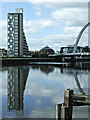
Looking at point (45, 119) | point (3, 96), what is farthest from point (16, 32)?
point (45, 119)

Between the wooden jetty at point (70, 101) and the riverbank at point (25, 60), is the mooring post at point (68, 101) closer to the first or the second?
the wooden jetty at point (70, 101)

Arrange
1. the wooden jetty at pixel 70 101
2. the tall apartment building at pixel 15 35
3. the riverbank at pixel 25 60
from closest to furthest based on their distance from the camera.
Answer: the wooden jetty at pixel 70 101 → the riverbank at pixel 25 60 → the tall apartment building at pixel 15 35

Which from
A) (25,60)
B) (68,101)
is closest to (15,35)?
(25,60)

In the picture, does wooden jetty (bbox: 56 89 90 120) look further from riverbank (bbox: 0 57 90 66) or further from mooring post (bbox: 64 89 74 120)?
riverbank (bbox: 0 57 90 66)

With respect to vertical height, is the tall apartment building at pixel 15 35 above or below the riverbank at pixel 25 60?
above

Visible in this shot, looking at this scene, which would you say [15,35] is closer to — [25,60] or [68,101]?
[25,60]

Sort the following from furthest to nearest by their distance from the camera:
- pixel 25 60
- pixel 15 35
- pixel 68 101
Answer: pixel 15 35
pixel 25 60
pixel 68 101

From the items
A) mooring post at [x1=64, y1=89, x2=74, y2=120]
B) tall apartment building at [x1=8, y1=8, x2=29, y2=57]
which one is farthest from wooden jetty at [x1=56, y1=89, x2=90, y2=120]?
tall apartment building at [x1=8, y1=8, x2=29, y2=57]

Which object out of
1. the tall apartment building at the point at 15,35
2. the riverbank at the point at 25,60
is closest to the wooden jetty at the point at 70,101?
the riverbank at the point at 25,60

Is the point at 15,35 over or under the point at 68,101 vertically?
over

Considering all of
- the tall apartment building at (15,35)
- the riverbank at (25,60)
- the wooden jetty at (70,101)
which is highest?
the tall apartment building at (15,35)

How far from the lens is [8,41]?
155m

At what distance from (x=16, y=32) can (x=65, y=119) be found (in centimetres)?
14632

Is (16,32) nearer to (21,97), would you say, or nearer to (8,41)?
(8,41)
